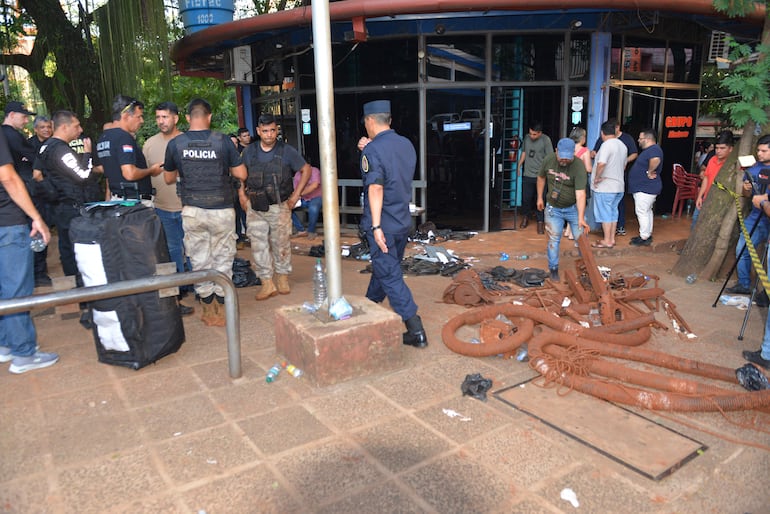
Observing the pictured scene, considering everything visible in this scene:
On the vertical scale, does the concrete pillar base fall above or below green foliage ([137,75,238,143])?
below

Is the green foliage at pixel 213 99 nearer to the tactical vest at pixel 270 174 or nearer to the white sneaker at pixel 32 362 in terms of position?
the tactical vest at pixel 270 174

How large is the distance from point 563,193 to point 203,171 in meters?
3.91

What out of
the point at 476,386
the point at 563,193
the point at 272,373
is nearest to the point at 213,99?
the point at 563,193

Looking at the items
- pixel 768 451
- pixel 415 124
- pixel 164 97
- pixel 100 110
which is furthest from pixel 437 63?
pixel 768 451

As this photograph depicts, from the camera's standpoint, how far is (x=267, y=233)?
6.09 meters

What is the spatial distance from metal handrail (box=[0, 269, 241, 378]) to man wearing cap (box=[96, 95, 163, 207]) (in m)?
1.93

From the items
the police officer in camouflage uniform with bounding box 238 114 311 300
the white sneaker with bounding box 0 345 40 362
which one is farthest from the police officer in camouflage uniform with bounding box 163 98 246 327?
the white sneaker with bounding box 0 345 40 362

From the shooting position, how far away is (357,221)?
10164 mm

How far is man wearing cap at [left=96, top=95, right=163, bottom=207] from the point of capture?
201 inches

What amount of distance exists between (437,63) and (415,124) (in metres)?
1.02

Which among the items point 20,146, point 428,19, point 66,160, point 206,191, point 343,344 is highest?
point 428,19

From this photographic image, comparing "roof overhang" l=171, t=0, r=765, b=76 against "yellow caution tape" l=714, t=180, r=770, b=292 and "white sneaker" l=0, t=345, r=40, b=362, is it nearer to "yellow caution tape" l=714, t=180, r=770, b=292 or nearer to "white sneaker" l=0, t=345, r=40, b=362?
"yellow caution tape" l=714, t=180, r=770, b=292

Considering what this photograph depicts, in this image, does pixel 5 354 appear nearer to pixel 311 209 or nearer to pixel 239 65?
pixel 311 209

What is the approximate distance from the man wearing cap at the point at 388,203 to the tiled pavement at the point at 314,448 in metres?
0.45
